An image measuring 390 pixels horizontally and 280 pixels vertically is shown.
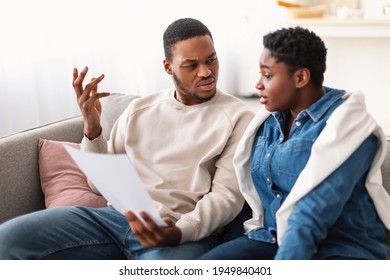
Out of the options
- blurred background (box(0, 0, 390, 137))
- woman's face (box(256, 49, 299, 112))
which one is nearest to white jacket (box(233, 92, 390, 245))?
woman's face (box(256, 49, 299, 112))

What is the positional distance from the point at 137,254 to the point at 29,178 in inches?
21.2

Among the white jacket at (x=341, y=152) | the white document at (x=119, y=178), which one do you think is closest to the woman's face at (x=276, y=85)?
the white jacket at (x=341, y=152)

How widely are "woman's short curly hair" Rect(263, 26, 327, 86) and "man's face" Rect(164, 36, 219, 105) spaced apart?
282mm

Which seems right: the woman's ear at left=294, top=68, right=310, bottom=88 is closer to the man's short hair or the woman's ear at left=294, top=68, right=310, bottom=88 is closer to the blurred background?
the man's short hair

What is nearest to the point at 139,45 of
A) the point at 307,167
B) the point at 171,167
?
the point at 171,167

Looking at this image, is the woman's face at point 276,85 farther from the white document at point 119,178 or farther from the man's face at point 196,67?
the white document at point 119,178

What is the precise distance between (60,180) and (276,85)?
812 mm

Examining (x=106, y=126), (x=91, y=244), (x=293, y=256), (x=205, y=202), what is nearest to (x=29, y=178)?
(x=106, y=126)

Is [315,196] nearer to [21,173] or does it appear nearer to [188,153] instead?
[188,153]

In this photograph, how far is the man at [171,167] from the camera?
4.76ft

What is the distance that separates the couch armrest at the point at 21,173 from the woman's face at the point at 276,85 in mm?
817

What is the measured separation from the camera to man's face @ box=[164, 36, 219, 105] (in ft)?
5.19

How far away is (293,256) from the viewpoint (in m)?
1.17
